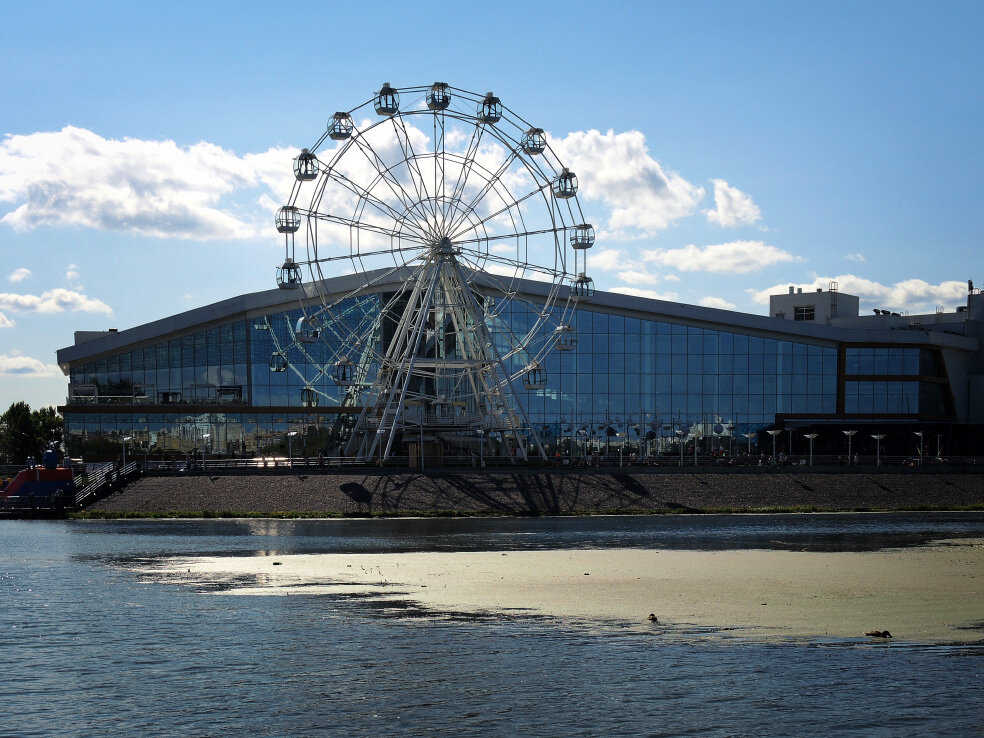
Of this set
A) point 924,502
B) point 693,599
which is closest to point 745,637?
point 693,599

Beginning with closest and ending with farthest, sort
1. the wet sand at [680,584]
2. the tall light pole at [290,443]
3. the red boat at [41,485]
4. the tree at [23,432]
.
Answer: the wet sand at [680,584]
the red boat at [41,485]
the tall light pole at [290,443]
the tree at [23,432]

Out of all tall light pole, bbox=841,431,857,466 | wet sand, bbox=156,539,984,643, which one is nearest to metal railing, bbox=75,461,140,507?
wet sand, bbox=156,539,984,643

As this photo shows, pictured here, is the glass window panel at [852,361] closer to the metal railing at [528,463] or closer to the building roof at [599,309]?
the building roof at [599,309]

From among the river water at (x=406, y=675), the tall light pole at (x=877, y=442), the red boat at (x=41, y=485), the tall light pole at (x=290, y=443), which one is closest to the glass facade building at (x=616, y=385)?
the tall light pole at (x=290, y=443)

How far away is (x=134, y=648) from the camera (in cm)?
2817

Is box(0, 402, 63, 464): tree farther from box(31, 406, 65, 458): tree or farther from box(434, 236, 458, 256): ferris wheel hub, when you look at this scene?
box(434, 236, 458, 256): ferris wheel hub

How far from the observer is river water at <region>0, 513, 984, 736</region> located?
21.6 meters

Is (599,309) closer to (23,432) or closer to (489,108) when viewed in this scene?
(489,108)

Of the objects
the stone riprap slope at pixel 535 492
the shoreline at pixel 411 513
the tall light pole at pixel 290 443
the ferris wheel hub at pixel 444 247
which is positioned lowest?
the shoreline at pixel 411 513

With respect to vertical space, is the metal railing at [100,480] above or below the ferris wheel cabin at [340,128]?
below

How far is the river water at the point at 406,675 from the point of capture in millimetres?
21641

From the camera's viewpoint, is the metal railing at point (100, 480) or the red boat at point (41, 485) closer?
the red boat at point (41, 485)

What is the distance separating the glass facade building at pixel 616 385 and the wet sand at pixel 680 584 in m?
51.0

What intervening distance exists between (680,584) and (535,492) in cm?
3595
